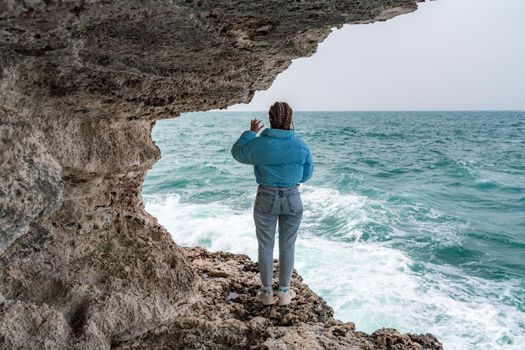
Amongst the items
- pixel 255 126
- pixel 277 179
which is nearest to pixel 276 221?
pixel 277 179

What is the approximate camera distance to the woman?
3.35m

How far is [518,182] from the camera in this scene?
1784cm

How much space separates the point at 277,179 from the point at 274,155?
0.20m

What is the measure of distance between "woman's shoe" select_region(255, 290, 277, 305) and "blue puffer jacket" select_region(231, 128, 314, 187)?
92 cm

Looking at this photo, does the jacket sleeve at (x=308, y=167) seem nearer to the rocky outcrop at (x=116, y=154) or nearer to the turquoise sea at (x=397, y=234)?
the rocky outcrop at (x=116, y=154)

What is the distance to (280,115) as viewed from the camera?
3359mm

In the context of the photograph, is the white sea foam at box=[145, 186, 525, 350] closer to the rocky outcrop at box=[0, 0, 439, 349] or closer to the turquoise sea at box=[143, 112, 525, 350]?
the turquoise sea at box=[143, 112, 525, 350]

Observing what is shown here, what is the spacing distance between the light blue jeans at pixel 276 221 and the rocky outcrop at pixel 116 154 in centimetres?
35

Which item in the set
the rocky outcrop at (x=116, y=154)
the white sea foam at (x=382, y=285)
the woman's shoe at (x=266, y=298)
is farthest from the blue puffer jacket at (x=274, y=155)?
the white sea foam at (x=382, y=285)

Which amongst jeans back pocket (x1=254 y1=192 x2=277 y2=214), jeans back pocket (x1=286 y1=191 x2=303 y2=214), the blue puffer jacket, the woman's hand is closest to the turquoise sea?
jeans back pocket (x1=286 y1=191 x2=303 y2=214)

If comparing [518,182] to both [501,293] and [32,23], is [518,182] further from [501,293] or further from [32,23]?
[32,23]

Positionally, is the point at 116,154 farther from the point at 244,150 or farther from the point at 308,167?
the point at 308,167

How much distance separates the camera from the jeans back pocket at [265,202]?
3490 millimetres

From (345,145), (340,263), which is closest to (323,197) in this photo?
(340,263)
